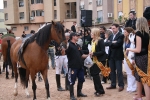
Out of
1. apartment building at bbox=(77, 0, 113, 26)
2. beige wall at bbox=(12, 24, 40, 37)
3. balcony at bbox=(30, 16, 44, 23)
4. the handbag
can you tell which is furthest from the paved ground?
beige wall at bbox=(12, 24, 40, 37)

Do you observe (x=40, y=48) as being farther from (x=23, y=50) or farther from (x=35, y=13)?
(x=35, y=13)

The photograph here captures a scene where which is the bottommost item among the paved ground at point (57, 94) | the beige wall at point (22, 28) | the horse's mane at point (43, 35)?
the paved ground at point (57, 94)

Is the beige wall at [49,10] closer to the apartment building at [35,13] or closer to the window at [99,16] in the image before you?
the apartment building at [35,13]

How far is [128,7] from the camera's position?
3759 cm

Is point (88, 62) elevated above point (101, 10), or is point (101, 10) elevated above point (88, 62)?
point (101, 10)

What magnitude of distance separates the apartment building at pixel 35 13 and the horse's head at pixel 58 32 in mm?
39382

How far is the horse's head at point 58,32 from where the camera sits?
639cm

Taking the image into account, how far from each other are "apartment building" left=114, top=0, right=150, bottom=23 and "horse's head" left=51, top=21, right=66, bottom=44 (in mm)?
30295

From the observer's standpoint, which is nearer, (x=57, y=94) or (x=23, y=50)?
(x=23, y=50)

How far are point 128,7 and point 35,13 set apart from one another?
65.8 feet

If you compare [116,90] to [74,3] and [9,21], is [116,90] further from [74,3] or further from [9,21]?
[9,21]

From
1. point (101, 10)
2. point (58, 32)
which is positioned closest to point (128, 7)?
point (101, 10)

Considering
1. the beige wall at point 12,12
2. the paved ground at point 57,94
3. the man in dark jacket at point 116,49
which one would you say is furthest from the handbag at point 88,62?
the beige wall at point 12,12

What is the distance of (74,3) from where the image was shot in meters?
49.3
